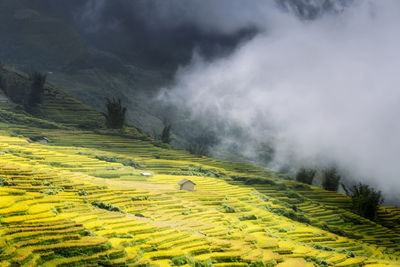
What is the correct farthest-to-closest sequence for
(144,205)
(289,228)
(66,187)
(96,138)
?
(96,138) → (289,228) → (144,205) → (66,187)

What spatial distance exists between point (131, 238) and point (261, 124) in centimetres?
18189

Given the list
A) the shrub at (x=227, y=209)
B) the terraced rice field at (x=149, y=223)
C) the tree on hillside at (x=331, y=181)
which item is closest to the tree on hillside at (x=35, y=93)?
the terraced rice field at (x=149, y=223)

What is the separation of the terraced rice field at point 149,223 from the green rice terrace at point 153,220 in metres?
0.10

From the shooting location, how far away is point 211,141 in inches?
7377

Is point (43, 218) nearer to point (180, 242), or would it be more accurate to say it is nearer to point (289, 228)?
point (180, 242)

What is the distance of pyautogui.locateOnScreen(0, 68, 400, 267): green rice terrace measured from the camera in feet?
63.9

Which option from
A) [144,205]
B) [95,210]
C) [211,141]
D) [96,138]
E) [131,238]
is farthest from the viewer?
[211,141]

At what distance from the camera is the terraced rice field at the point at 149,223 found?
19266mm

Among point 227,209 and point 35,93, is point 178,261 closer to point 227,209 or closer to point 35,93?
point 227,209

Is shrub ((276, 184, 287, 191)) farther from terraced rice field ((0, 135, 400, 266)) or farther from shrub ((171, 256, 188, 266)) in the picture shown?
shrub ((171, 256, 188, 266))

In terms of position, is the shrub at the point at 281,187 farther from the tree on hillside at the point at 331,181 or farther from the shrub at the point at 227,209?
the shrub at the point at 227,209

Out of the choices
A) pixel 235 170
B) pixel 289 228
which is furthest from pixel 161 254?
pixel 235 170

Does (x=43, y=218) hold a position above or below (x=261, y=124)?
below

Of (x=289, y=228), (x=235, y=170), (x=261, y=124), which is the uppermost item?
(x=261, y=124)
